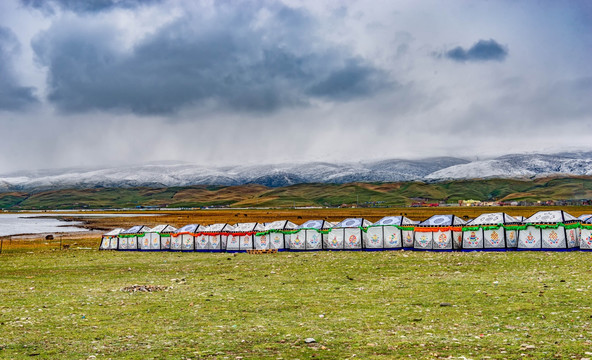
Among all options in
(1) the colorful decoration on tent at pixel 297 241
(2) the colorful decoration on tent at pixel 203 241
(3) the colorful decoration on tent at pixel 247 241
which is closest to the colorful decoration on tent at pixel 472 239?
(1) the colorful decoration on tent at pixel 297 241

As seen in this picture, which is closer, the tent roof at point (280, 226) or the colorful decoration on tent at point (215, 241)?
the tent roof at point (280, 226)

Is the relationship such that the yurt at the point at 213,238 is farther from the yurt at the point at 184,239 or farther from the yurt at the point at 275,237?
the yurt at the point at 275,237

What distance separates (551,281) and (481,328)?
10517mm

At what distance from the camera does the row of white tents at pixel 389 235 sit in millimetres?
41594

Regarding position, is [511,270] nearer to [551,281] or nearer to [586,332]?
[551,281]

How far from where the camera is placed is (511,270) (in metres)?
28.2

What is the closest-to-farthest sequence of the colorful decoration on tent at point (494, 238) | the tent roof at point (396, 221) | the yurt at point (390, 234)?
the colorful decoration on tent at point (494, 238) < the yurt at point (390, 234) < the tent roof at point (396, 221)

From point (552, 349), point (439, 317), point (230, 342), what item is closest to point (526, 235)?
point (439, 317)

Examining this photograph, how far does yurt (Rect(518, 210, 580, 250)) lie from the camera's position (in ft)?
134

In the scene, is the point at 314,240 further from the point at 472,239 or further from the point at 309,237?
the point at 472,239

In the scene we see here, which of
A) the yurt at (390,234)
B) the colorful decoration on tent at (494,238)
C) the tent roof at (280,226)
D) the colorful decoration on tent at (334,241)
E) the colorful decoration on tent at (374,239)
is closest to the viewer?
the colorful decoration on tent at (494,238)

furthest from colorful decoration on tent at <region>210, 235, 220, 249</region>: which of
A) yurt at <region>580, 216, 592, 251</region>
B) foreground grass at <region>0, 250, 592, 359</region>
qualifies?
yurt at <region>580, 216, 592, 251</region>

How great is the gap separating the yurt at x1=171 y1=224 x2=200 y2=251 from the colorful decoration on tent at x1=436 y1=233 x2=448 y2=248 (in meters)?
27.0

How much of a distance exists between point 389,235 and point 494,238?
32.1 feet
